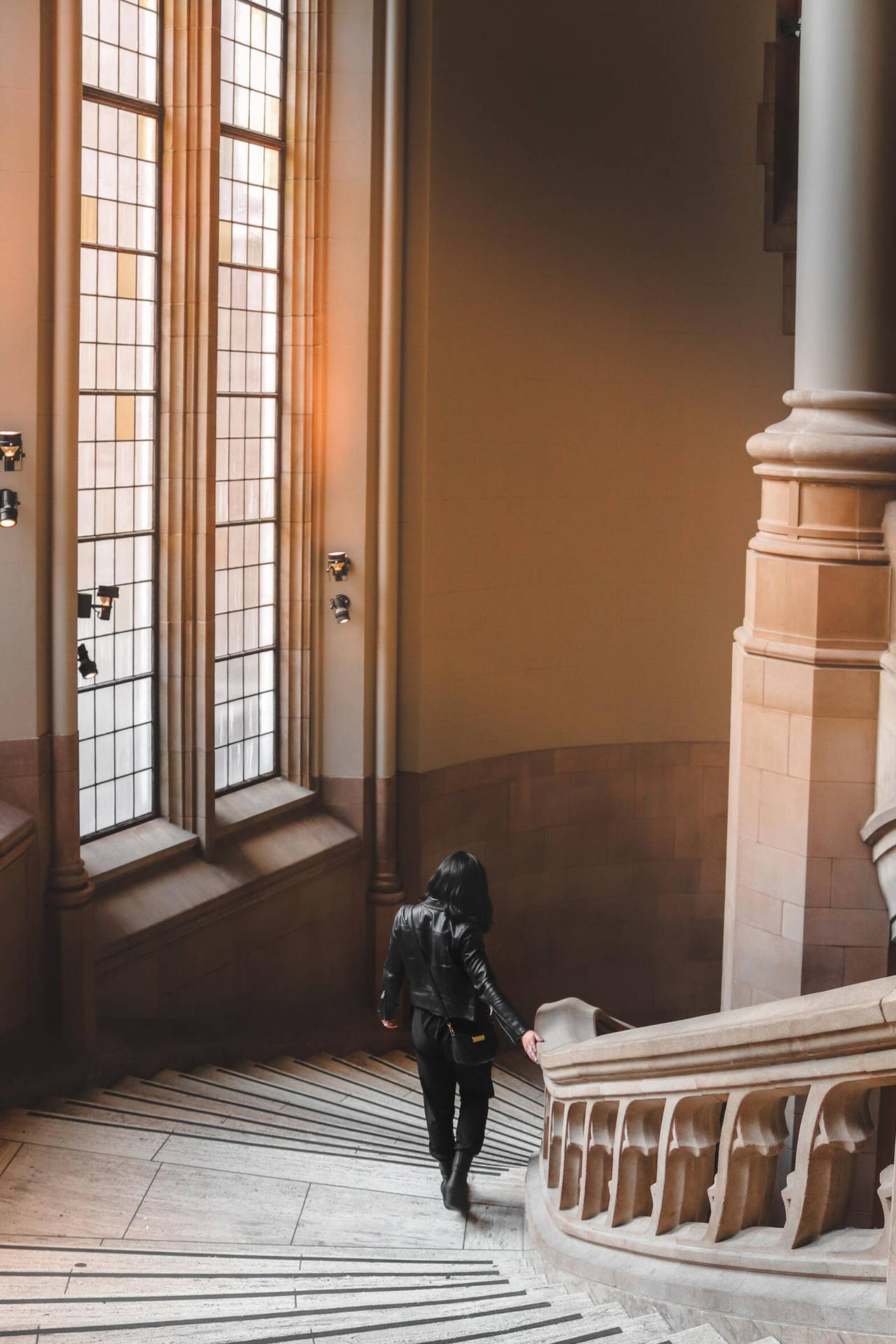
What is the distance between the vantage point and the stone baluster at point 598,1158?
4.61 m

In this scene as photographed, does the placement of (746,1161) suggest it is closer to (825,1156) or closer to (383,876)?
(825,1156)

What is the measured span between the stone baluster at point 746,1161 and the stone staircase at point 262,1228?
0.27 meters

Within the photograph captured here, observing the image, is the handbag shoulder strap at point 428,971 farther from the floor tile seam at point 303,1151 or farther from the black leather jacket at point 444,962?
the floor tile seam at point 303,1151

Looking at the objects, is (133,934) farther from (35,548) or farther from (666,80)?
(666,80)

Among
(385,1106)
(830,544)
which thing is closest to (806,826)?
(830,544)

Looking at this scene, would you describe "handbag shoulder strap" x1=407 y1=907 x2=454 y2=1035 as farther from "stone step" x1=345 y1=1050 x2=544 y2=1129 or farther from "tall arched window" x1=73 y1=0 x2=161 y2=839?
"tall arched window" x1=73 y1=0 x2=161 y2=839

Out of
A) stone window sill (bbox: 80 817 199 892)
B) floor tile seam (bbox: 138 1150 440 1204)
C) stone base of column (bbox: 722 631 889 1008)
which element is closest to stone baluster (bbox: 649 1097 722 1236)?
floor tile seam (bbox: 138 1150 440 1204)

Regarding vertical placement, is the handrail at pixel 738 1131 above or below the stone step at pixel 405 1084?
above

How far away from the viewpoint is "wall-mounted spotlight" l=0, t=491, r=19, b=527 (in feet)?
25.4

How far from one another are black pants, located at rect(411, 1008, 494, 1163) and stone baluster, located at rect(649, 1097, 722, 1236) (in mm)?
1857

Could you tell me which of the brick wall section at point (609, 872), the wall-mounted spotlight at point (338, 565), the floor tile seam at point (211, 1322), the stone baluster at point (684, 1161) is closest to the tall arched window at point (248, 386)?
the wall-mounted spotlight at point (338, 565)

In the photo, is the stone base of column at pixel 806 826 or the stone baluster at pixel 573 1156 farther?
the stone base of column at pixel 806 826

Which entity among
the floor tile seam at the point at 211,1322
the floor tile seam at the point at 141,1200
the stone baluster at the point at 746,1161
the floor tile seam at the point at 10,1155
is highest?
the stone baluster at the point at 746,1161

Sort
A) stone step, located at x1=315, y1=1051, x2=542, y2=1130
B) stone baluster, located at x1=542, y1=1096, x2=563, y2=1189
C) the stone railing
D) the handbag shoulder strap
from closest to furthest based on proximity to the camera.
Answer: the stone railing
stone baluster, located at x1=542, y1=1096, x2=563, y2=1189
the handbag shoulder strap
stone step, located at x1=315, y1=1051, x2=542, y2=1130
